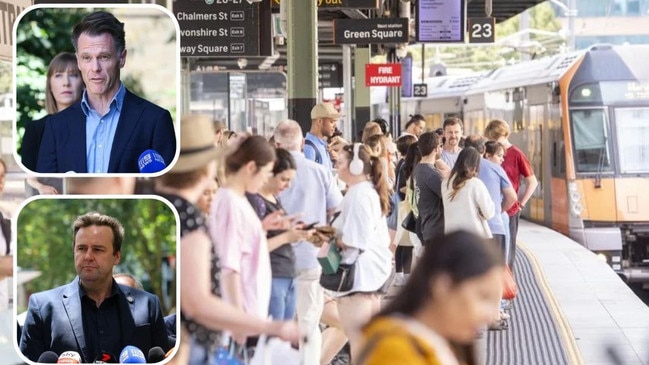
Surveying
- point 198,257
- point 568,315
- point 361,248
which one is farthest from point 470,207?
point 198,257

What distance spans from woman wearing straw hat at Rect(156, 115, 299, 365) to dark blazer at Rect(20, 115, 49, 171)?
1.37 feet

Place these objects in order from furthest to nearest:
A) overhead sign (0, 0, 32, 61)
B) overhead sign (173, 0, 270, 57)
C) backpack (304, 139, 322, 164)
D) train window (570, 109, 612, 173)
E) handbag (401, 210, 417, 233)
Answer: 1. train window (570, 109, 612, 173)
2. overhead sign (173, 0, 270, 57)
3. handbag (401, 210, 417, 233)
4. backpack (304, 139, 322, 164)
5. overhead sign (0, 0, 32, 61)

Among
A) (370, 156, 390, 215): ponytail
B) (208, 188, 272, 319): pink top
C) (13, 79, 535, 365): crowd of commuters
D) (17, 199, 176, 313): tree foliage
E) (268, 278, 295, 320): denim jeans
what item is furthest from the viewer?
(370, 156, 390, 215): ponytail

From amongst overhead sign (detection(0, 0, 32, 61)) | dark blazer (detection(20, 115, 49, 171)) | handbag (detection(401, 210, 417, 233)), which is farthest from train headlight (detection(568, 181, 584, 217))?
dark blazer (detection(20, 115, 49, 171))

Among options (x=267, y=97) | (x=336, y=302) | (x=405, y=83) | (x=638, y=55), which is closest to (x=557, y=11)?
(x=405, y=83)

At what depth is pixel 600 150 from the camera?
64.7ft

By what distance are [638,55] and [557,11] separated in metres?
88.2

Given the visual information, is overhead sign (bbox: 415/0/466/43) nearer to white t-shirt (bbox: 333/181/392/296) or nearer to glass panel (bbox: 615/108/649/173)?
glass panel (bbox: 615/108/649/173)

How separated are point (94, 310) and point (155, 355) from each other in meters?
0.17

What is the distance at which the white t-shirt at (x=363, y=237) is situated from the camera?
28.3ft

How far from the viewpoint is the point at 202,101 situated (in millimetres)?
32938

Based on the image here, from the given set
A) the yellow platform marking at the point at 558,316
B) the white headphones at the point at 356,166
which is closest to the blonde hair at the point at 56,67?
the white headphones at the point at 356,166

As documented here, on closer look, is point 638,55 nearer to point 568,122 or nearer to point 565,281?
point 568,122

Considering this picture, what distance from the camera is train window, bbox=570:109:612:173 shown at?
19625mm
